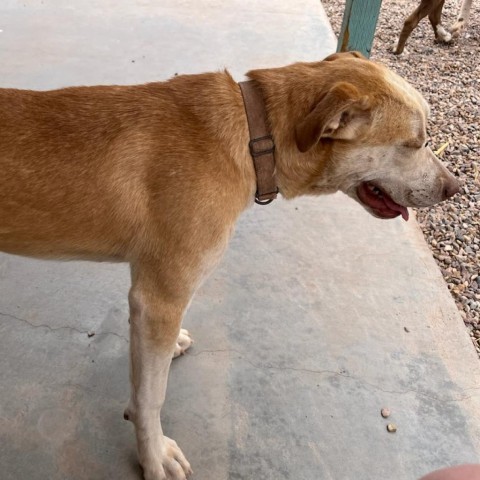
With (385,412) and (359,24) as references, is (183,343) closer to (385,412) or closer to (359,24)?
(385,412)

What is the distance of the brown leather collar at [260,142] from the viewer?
81.7 inches

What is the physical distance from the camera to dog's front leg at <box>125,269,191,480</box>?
204 centimetres

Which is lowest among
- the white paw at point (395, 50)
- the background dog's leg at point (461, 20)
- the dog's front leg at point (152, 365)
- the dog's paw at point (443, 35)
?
the white paw at point (395, 50)

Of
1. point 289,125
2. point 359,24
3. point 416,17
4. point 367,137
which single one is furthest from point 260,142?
point 416,17

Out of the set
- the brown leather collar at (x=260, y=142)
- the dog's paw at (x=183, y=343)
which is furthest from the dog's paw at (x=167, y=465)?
the brown leather collar at (x=260, y=142)

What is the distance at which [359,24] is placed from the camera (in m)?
4.04

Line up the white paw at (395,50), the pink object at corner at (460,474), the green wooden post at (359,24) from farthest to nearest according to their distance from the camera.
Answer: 1. the white paw at (395,50)
2. the green wooden post at (359,24)
3. the pink object at corner at (460,474)

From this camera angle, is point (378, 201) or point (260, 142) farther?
point (378, 201)

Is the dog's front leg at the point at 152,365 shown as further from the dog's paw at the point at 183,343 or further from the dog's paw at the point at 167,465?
the dog's paw at the point at 183,343

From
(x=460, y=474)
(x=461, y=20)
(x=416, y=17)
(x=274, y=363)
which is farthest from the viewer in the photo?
(x=461, y=20)

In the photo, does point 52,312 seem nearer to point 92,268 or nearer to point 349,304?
point 92,268

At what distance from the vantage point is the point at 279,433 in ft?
8.09

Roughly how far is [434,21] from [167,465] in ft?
21.0

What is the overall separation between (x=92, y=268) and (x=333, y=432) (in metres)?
1.57
